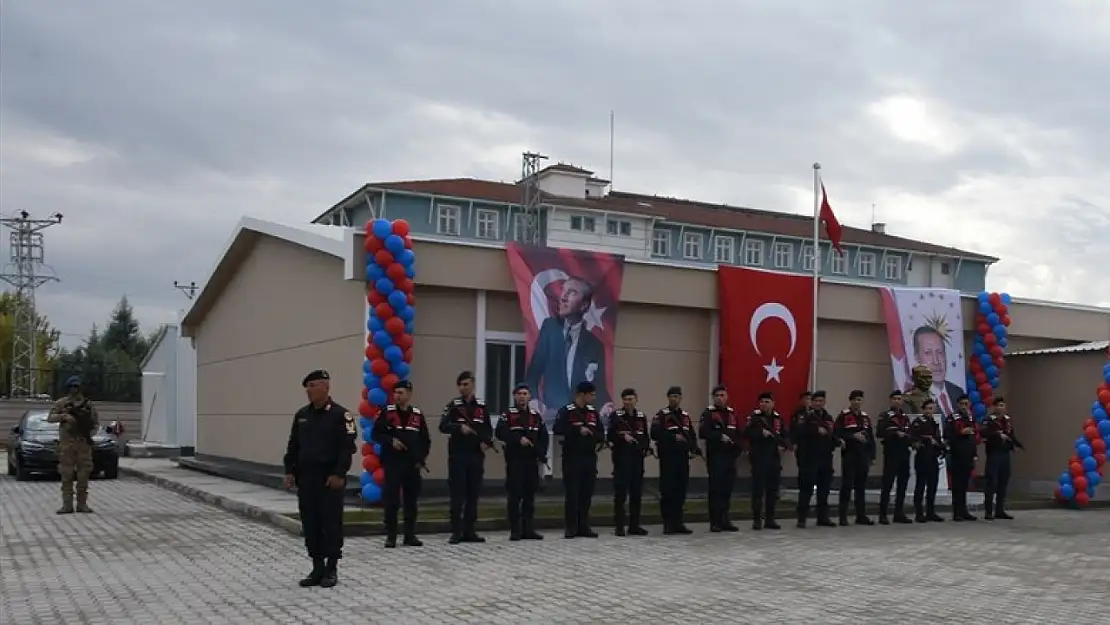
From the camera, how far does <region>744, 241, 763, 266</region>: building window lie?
6825 cm

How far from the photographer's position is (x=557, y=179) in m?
59.9

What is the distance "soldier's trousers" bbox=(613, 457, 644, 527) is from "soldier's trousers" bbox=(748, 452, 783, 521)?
1.68 metres

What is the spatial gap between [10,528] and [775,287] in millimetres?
12078

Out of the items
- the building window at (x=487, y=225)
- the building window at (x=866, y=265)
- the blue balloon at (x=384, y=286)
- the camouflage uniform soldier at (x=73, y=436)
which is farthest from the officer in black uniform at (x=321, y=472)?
the building window at (x=866, y=265)

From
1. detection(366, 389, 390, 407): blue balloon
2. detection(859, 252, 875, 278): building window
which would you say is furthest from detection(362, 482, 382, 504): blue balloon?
detection(859, 252, 875, 278): building window

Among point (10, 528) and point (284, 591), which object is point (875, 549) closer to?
point (284, 591)

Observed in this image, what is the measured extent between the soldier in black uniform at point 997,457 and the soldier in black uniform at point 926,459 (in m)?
0.85

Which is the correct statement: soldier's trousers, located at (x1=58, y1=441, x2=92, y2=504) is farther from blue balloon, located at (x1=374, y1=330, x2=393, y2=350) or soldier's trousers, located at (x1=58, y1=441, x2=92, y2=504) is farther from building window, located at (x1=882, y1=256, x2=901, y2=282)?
building window, located at (x1=882, y1=256, x2=901, y2=282)

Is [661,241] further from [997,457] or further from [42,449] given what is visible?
[997,457]

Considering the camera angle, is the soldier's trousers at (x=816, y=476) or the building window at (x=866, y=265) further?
the building window at (x=866, y=265)

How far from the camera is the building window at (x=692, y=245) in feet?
216

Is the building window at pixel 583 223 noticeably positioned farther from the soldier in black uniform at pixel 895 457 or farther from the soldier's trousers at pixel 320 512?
the soldier's trousers at pixel 320 512

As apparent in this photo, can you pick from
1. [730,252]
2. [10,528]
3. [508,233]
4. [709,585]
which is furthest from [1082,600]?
[730,252]

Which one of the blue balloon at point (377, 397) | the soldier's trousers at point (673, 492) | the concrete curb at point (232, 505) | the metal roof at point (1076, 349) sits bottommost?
the concrete curb at point (232, 505)
